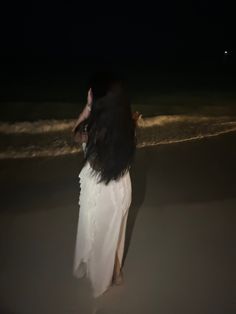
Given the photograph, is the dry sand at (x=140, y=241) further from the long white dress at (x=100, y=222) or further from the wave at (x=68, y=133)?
the wave at (x=68, y=133)

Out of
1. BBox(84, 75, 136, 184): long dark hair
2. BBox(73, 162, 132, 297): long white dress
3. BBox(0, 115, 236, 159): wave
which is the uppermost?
BBox(84, 75, 136, 184): long dark hair

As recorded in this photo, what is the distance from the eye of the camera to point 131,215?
5.82 meters

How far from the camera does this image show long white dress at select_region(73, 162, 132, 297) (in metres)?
3.86

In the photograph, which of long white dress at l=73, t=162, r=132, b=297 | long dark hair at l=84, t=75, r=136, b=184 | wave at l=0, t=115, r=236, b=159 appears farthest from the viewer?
wave at l=0, t=115, r=236, b=159

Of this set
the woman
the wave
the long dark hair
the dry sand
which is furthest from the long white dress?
the wave

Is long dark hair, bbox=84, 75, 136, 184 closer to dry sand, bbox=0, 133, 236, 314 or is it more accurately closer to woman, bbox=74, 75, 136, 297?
woman, bbox=74, 75, 136, 297

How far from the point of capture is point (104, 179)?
3.78m

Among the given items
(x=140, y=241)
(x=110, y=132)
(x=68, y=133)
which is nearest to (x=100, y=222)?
(x=110, y=132)

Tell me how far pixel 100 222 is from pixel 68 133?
6860 mm

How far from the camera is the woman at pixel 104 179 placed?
352 centimetres

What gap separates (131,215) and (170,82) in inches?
802

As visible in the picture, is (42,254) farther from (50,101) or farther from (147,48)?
(147,48)

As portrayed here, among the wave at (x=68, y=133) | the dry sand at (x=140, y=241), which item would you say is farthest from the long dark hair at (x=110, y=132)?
the wave at (x=68, y=133)

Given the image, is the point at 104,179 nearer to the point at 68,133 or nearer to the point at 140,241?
the point at 140,241
